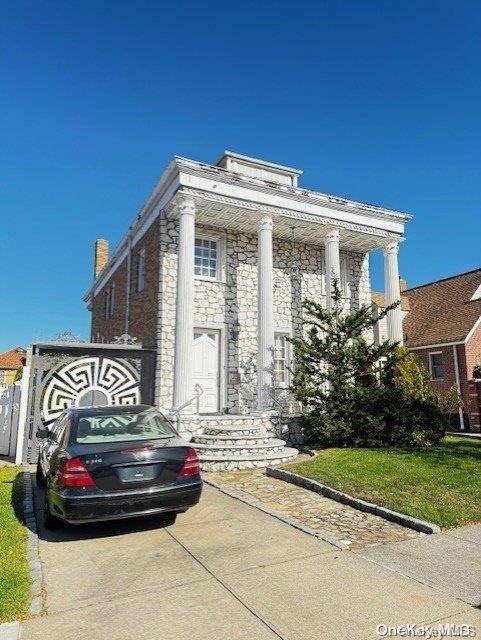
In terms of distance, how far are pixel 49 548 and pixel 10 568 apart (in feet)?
2.54

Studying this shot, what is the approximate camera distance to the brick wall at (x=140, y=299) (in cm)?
1370

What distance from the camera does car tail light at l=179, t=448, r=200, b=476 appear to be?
533cm

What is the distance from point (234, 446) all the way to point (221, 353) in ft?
14.4

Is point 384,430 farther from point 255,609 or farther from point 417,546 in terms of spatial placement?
point 255,609

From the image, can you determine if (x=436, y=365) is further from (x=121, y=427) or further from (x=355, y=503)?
(x=121, y=427)

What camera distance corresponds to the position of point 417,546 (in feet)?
15.8

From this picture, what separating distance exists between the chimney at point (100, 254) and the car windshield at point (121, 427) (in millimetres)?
17907

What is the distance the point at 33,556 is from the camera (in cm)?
453

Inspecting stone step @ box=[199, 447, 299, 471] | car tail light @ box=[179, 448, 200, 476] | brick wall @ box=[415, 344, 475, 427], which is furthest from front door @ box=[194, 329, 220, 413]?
brick wall @ box=[415, 344, 475, 427]

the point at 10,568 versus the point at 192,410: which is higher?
the point at 192,410

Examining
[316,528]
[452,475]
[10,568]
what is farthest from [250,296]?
[10,568]

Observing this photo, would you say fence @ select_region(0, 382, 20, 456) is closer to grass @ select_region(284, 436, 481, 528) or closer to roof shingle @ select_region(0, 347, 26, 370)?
grass @ select_region(284, 436, 481, 528)

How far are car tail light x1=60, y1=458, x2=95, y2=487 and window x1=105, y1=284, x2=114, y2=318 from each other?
46.7 feet

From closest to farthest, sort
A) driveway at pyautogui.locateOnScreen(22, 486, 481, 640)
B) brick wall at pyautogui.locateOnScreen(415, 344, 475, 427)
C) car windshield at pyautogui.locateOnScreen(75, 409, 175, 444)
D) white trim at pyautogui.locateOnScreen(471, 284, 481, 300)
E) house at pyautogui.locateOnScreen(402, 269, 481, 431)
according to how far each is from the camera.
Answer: driveway at pyautogui.locateOnScreen(22, 486, 481, 640)
car windshield at pyautogui.locateOnScreen(75, 409, 175, 444)
brick wall at pyautogui.locateOnScreen(415, 344, 475, 427)
house at pyautogui.locateOnScreen(402, 269, 481, 431)
white trim at pyautogui.locateOnScreen(471, 284, 481, 300)
